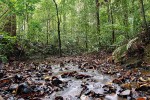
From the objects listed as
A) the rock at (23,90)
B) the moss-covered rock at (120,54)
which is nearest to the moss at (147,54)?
the moss-covered rock at (120,54)

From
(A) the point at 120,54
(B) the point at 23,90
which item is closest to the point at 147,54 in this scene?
(A) the point at 120,54

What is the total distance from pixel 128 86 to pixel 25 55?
911 cm

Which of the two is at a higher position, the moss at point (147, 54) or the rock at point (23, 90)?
the moss at point (147, 54)

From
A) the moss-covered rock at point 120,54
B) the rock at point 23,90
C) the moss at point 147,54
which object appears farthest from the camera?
the moss-covered rock at point 120,54

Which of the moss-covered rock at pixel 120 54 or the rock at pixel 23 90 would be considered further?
the moss-covered rock at pixel 120 54

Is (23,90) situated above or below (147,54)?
below

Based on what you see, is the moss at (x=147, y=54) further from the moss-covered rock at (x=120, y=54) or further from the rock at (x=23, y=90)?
the rock at (x=23, y=90)

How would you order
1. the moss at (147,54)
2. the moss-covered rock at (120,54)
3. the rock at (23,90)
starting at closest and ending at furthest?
the rock at (23,90) < the moss at (147,54) < the moss-covered rock at (120,54)

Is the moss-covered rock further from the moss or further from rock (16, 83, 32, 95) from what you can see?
rock (16, 83, 32, 95)

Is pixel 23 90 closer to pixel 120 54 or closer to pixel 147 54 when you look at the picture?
pixel 147 54

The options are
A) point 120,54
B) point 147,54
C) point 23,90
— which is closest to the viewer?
point 23,90

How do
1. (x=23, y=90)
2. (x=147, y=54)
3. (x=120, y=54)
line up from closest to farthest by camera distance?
(x=23, y=90) < (x=147, y=54) < (x=120, y=54)

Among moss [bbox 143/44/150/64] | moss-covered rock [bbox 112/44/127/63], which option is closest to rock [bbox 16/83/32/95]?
moss [bbox 143/44/150/64]

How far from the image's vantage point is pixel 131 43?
7855 millimetres
